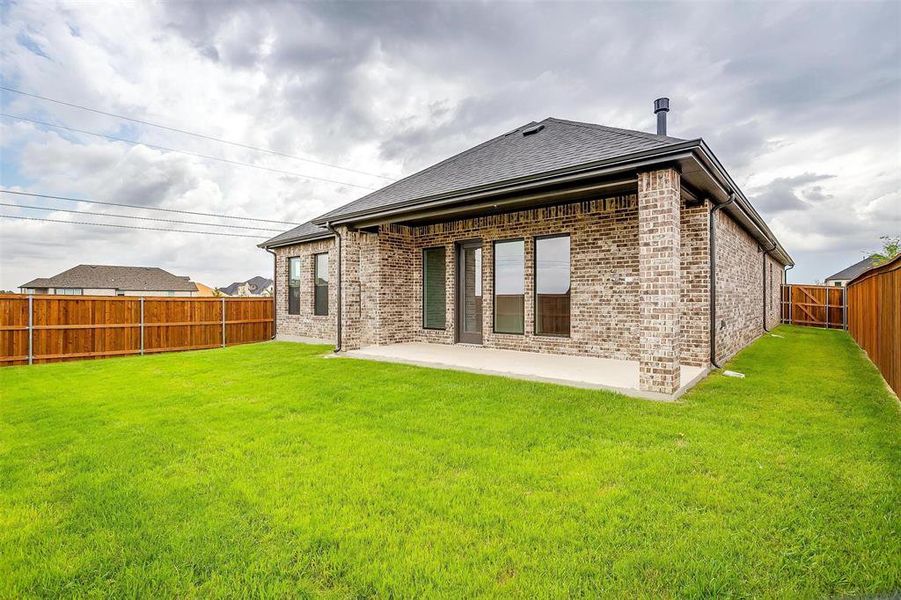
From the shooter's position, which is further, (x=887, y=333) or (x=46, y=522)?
(x=887, y=333)

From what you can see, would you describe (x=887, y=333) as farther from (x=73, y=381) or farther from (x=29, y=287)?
(x=29, y=287)

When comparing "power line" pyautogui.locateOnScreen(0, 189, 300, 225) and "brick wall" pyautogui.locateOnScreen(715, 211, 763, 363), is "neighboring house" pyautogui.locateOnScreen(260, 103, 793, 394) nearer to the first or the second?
"brick wall" pyautogui.locateOnScreen(715, 211, 763, 363)

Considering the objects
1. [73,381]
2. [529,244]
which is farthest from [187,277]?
[529,244]

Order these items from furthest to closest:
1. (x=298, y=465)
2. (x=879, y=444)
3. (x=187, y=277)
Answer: (x=187, y=277), (x=879, y=444), (x=298, y=465)

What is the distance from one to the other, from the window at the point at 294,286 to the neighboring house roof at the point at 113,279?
30.1 metres

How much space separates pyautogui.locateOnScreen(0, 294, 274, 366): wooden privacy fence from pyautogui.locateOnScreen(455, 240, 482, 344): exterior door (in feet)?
26.9

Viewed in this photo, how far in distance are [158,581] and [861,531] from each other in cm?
365

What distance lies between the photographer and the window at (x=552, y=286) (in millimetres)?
8664

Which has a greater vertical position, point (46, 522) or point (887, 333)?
point (887, 333)

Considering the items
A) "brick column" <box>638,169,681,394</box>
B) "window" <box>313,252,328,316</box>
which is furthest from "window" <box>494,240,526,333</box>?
"window" <box>313,252,328,316</box>

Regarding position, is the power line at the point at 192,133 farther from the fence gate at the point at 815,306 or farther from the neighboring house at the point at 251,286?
the neighboring house at the point at 251,286

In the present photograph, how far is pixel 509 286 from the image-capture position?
9.45 meters

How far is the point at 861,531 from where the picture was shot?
7.59 feet

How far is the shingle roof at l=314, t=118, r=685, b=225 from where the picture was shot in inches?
241
